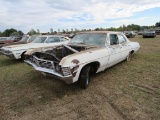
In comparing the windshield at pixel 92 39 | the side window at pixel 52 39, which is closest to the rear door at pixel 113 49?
the windshield at pixel 92 39

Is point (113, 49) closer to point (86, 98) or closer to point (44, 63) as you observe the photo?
point (86, 98)

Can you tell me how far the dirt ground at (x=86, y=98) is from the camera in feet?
11.0

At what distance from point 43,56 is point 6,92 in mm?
1475

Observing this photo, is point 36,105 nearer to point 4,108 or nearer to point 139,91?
point 4,108

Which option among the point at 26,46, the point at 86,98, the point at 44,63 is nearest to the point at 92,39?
the point at 44,63

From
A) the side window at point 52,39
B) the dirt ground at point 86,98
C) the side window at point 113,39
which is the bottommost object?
the dirt ground at point 86,98

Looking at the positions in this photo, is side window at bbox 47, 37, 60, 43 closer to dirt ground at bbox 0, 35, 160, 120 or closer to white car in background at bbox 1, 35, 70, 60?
white car in background at bbox 1, 35, 70, 60

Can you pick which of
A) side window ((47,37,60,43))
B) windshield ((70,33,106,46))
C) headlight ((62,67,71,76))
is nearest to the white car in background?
side window ((47,37,60,43))

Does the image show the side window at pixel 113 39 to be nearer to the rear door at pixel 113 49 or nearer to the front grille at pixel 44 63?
the rear door at pixel 113 49

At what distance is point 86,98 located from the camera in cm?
405

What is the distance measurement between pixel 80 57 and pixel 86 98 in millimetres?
1058

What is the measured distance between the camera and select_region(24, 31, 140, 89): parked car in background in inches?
156

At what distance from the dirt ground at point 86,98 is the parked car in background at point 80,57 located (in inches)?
18.4

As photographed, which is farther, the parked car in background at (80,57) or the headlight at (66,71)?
the parked car in background at (80,57)
